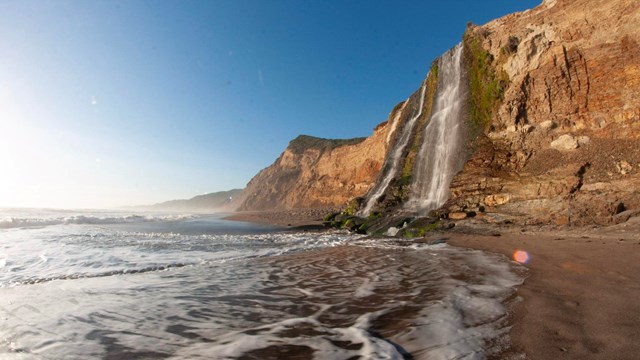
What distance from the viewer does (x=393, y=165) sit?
22453 mm

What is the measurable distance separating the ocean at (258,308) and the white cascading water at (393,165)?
45.0 feet

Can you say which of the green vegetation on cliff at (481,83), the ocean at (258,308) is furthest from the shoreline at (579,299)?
the green vegetation on cliff at (481,83)

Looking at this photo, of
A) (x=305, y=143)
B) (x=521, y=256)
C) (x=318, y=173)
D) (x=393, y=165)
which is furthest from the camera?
(x=305, y=143)

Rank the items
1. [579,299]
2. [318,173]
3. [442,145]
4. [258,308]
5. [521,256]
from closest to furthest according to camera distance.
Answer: [579,299] → [258,308] → [521,256] → [442,145] → [318,173]

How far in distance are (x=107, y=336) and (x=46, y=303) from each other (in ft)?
6.18

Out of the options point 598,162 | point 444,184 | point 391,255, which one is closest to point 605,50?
point 598,162

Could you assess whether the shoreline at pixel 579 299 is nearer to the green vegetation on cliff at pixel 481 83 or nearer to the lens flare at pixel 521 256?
the lens flare at pixel 521 256

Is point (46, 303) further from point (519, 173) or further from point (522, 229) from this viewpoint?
point (519, 173)

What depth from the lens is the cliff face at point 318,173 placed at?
127 feet

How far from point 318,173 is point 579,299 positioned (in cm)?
4841

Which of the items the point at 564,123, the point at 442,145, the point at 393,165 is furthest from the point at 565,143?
the point at 393,165

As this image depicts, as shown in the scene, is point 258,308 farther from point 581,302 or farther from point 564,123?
point 564,123

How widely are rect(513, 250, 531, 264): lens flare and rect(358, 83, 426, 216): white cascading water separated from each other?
1282cm

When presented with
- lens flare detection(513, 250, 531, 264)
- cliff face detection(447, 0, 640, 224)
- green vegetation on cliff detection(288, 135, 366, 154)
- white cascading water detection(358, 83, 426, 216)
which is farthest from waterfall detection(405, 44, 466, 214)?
green vegetation on cliff detection(288, 135, 366, 154)
